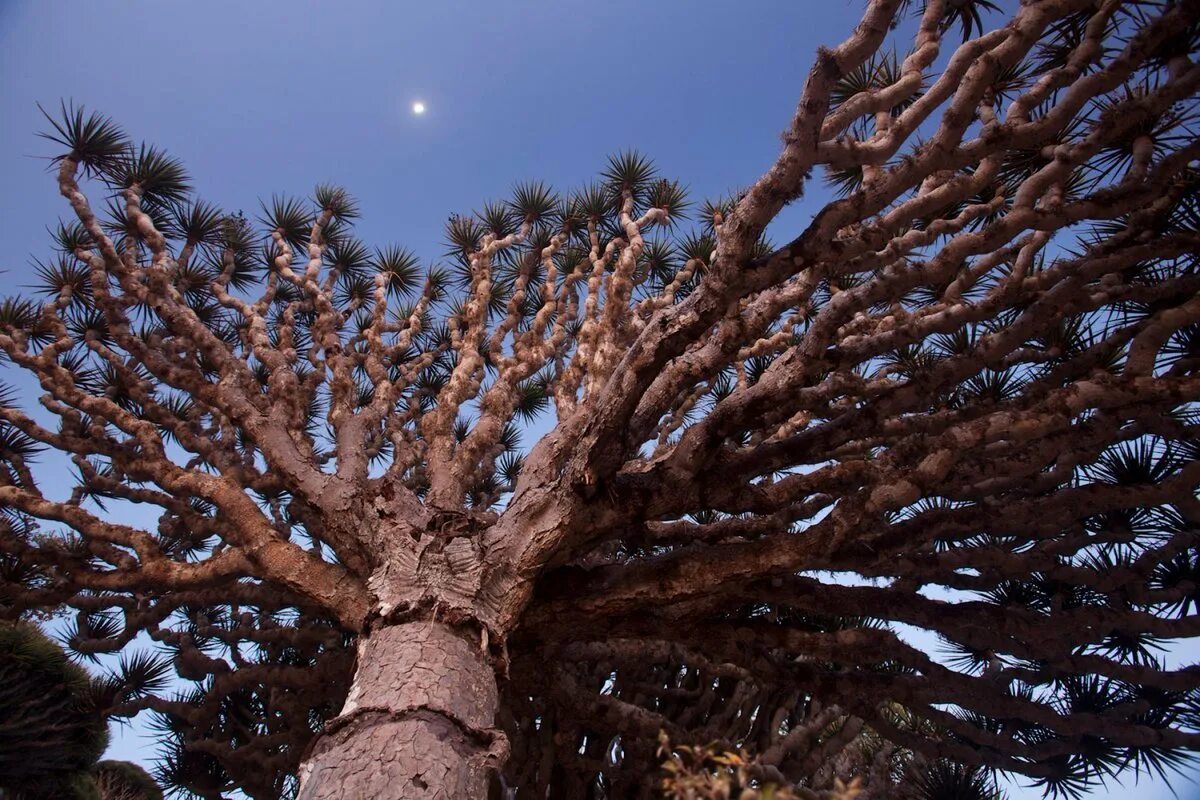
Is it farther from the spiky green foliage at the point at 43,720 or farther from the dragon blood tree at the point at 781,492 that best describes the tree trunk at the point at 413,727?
the spiky green foliage at the point at 43,720

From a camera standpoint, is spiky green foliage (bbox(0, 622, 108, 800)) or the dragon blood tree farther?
spiky green foliage (bbox(0, 622, 108, 800))

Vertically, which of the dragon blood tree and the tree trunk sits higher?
the dragon blood tree

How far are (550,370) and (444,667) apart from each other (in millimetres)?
6701

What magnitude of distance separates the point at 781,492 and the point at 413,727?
8.68ft

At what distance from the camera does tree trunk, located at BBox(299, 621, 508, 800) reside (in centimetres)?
265

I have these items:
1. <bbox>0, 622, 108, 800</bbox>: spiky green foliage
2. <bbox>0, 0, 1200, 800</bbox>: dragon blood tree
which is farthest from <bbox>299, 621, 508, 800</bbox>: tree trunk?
<bbox>0, 622, 108, 800</bbox>: spiky green foliage

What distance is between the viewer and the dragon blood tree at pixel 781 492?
358cm

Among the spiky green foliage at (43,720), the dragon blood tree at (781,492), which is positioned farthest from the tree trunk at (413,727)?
the spiky green foliage at (43,720)

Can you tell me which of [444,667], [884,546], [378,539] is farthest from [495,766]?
[884,546]

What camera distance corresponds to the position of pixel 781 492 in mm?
4422

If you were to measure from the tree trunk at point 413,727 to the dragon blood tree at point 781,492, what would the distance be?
0.05ft

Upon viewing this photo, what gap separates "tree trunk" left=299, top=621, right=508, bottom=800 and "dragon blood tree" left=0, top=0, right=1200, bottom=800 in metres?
0.01

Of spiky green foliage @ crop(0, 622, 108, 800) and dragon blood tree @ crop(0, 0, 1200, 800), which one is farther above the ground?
dragon blood tree @ crop(0, 0, 1200, 800)

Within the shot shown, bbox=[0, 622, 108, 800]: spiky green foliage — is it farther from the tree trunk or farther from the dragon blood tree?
the tree trunk
